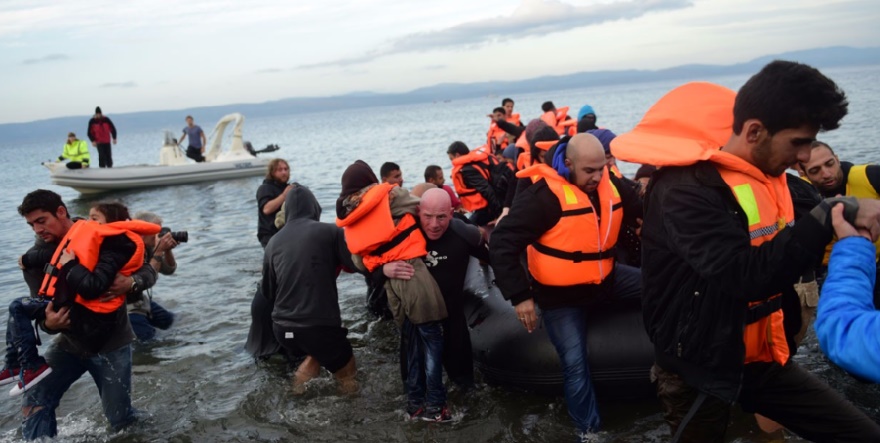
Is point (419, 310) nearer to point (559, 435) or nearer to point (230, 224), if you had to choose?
point (559, 435)

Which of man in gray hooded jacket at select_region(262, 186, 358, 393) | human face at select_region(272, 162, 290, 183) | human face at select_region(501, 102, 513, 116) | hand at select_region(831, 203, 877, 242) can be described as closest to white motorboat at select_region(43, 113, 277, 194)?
human face at select_region(501, 102, 513, 116)

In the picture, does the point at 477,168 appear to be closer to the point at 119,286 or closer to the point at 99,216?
the point at 99,216

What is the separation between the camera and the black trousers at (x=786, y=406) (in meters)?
2.91

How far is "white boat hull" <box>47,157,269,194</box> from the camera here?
2127cm

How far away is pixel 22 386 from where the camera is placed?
14.1ft

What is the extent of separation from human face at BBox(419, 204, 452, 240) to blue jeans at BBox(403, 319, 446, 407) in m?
0.60

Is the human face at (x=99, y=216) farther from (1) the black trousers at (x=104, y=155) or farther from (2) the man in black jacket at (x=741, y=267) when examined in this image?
(1) the black trousers at (x=104, y=155)

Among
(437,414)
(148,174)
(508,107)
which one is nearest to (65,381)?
(437,414)

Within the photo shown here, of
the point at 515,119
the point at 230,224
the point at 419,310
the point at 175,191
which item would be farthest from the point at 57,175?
the point at 419,310

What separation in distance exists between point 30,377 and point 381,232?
7.61ft

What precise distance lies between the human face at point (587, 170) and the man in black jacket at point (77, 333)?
291cm

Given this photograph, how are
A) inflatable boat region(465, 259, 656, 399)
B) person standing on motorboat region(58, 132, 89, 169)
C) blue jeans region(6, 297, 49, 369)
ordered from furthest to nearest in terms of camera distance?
person standing on motorboat region(58, 132, 89, 169), inflatable boat region(465, 259, 656, 399), blue jeans region(6, 297, 49, 369)

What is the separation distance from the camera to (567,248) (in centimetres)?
391

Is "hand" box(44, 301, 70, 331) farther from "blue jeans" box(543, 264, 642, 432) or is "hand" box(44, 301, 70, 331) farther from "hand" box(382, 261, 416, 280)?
"blue jeans" box(543, 264, 642, 432)
